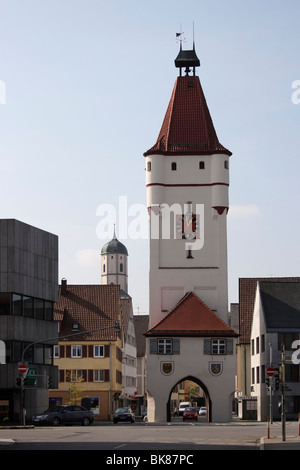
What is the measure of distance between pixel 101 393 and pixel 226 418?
19.6 metres

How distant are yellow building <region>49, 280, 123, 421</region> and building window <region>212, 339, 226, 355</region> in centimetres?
1644

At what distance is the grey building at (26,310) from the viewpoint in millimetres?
63438

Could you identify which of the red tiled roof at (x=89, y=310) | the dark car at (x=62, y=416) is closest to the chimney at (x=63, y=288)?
the red tiled roof at (x=89, y=310)

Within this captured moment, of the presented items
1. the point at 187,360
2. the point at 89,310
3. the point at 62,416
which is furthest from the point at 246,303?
the point at 62,416

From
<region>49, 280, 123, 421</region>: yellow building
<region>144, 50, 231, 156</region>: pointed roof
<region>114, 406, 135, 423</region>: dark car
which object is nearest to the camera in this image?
<region>114, 406, 135, 423</region>: dark car

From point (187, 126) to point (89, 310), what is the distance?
69.8 ft

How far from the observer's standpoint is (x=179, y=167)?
8881cm

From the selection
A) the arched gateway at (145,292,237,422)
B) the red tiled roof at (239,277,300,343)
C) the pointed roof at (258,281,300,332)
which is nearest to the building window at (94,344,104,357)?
the red tiled roof at (239,277,300,343)

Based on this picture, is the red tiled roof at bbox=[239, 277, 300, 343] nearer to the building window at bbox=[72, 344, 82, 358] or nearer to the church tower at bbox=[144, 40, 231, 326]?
the church tower at bbox=[144, 40, 231, 326]

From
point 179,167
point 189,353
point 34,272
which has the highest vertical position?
point 179,167

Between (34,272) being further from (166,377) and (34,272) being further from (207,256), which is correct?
(207,256)

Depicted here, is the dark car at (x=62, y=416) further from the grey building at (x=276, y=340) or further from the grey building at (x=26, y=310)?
the grey building at (x=276, y=340)

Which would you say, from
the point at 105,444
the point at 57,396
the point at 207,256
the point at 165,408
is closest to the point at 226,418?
the point at 165,408

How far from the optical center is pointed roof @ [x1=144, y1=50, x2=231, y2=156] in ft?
292
